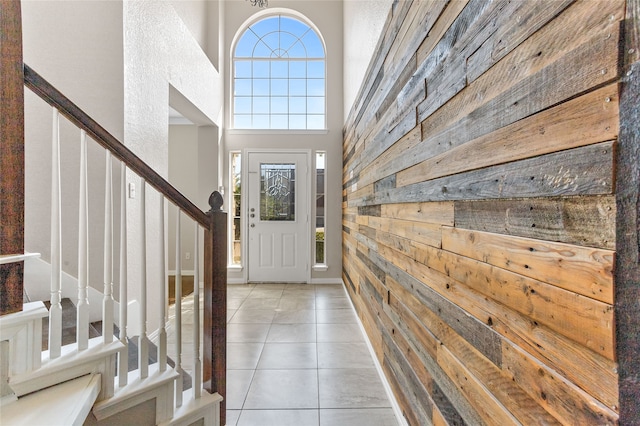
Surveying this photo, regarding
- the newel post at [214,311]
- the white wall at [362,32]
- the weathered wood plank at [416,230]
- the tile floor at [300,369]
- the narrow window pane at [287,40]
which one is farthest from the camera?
the narrow window pane at [287,40]

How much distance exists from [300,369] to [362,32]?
10.1 feet

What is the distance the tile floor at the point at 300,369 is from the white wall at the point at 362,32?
2435mm

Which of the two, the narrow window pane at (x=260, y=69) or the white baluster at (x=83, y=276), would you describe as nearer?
the white baluster at (x=83, y=276)

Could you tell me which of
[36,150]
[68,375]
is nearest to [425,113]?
[68,375]

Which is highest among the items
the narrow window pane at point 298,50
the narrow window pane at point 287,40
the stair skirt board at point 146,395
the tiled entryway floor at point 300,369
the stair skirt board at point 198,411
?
the narrow window pane at point 287,40

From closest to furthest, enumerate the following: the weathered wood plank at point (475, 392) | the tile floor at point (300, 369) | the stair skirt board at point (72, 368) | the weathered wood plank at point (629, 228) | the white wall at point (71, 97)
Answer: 1. the weathered wood plank at point (629, 228)
2. the weathered wood plank at point (475, 392)
3. the stair skirt board at point (72, 368)
4. the tile floor at point (300, 369)
5. the white wall at point (71, 97)

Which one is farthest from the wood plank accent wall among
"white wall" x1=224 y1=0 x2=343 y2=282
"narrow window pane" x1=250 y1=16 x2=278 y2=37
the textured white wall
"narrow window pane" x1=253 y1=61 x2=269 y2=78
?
"narrow window pane" x1=250 y1=16 x2=278 y2=37

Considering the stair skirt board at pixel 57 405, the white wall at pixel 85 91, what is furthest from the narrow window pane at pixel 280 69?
the stair skirt board at pixel 57 405

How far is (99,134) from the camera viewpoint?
131 cm

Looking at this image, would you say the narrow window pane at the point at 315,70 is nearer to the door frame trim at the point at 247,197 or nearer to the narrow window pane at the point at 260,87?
the narrow window pane at the point at 260,87

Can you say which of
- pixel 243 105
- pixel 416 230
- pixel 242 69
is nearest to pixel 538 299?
pixel 416 230

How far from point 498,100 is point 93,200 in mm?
2558

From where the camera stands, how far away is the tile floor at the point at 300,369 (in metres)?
1.83

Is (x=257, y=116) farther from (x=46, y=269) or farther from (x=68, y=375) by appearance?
(x=68, y=375)
